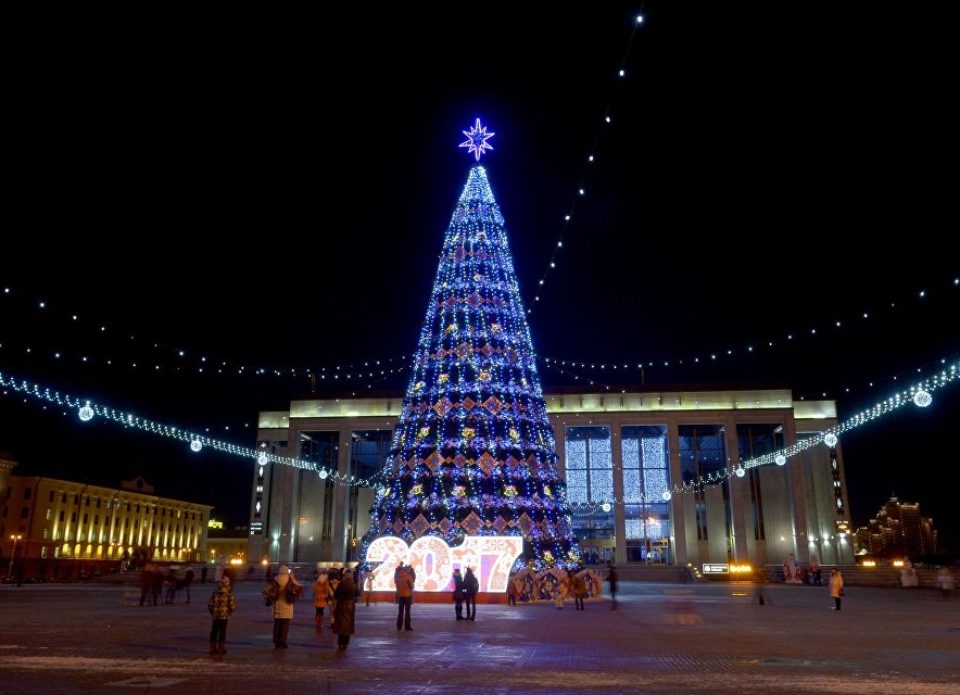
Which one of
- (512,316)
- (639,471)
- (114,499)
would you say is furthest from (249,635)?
(114,499)

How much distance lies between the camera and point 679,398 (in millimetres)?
55656

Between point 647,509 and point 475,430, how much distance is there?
35097 mm

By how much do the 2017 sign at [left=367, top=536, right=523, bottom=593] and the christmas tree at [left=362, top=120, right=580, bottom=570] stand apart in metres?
0.54

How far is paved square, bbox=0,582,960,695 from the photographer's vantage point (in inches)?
328

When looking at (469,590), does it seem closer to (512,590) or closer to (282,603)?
(512,590)

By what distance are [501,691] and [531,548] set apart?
1646 cm

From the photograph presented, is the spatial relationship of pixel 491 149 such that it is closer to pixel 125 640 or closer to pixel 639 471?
pixel 125 640

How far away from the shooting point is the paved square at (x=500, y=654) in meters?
8.33

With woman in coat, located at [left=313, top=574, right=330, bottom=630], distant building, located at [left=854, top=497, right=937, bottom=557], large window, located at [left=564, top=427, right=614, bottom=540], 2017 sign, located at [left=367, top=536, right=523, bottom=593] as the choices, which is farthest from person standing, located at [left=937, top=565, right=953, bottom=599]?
distant building, located at [left=854, top=497, right=937, bottom=557]

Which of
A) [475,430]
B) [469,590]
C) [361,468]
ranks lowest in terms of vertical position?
[469,590]

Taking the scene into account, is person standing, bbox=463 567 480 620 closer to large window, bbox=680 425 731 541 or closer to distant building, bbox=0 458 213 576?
large window, bbox=680 425 731 541

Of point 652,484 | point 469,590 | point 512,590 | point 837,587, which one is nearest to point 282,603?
point 469,590

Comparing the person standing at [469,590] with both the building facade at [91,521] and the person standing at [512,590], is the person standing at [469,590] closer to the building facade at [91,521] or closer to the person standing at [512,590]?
the person standing at [512,590]

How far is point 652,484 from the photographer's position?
56.1 metres
